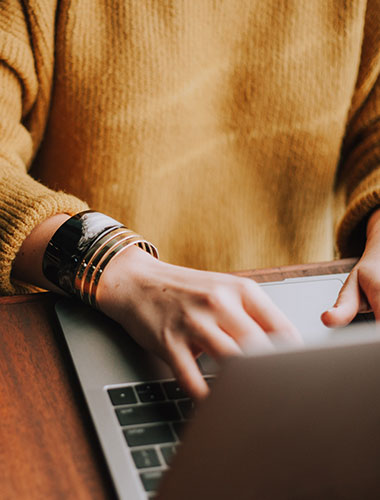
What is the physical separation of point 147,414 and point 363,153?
62cm

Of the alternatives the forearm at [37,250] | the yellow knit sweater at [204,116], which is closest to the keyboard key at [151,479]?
the forearm at [37,250]

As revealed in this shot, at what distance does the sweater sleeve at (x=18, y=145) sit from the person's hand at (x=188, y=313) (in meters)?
0.10

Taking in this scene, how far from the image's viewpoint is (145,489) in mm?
293

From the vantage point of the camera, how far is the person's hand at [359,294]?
1.44 feet

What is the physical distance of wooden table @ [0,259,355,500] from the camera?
12.0 inches

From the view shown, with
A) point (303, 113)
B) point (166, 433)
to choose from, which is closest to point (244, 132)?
point (303, 113)

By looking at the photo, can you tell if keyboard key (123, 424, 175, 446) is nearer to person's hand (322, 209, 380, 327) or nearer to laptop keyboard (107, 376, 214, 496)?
laptop keyboard (107, 376, 214, 496)

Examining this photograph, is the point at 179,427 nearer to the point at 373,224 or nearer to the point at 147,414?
the point at 147,414

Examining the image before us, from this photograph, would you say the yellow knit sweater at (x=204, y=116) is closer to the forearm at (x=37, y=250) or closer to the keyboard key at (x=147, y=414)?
the forearm at (x=37, y=250)

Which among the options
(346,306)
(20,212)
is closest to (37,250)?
(20,212)

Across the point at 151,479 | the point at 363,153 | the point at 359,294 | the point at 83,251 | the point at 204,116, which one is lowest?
the point at 151,479

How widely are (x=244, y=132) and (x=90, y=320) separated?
47cm

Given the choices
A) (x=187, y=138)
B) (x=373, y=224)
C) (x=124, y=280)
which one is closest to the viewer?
(x=124, y=280)

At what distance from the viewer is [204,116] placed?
783mm
